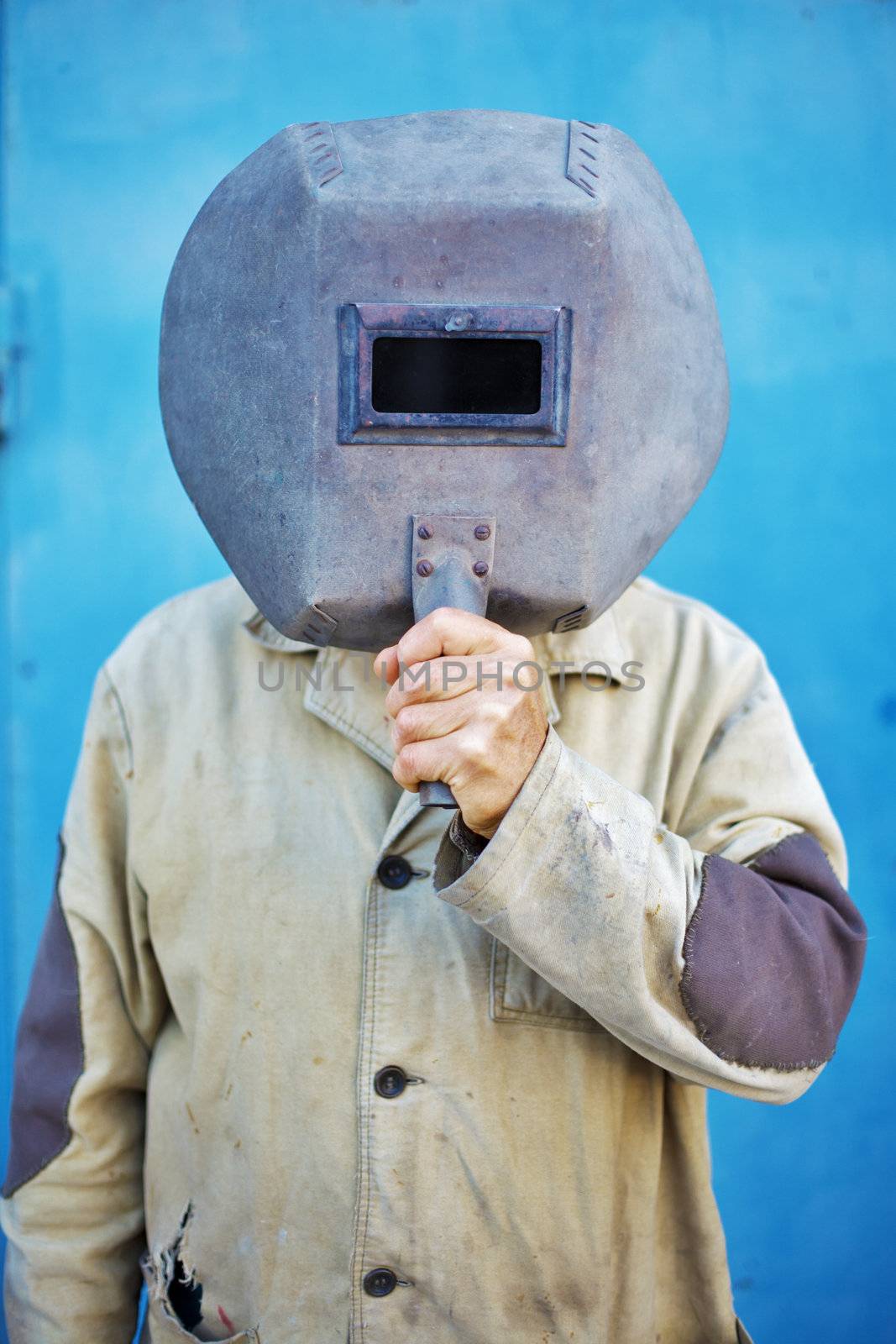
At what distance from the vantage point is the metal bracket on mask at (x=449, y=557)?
3.30ft

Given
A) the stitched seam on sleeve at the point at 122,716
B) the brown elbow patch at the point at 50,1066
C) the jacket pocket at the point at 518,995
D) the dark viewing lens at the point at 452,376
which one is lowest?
the brown elbow patch at the point at 50,1066

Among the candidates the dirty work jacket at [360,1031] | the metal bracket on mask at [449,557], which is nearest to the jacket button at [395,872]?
the dirty work jacket at [360,1031]

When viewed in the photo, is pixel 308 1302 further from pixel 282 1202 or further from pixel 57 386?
pixel 57 386

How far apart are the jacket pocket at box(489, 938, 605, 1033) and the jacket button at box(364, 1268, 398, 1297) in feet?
0.83

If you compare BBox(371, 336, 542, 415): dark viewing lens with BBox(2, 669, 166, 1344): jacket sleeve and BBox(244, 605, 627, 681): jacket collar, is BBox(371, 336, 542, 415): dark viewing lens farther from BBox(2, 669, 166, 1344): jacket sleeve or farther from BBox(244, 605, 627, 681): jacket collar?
BBox(2, 669, 166, 1344): jacket sleeve

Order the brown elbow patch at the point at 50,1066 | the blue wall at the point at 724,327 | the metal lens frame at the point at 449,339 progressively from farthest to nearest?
the blue wall at the point at 724,327
the brown elbow patch at the point at 50,1066
the metal lens frame at the point at 449,339

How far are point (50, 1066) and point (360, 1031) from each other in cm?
35

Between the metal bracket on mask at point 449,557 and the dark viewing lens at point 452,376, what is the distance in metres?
0.10

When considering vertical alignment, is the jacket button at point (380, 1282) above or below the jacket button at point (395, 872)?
below

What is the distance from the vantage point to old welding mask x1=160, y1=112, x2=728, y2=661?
1.01 metres

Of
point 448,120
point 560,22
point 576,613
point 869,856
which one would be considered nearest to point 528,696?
point 576,613

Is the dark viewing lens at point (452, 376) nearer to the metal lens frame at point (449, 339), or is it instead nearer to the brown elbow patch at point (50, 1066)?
the metal lens frame at point (449, 339)

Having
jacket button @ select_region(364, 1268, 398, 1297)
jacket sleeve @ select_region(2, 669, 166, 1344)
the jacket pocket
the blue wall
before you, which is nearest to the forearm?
the jacket pocket

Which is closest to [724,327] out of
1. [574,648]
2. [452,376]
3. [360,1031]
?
[574,648]
